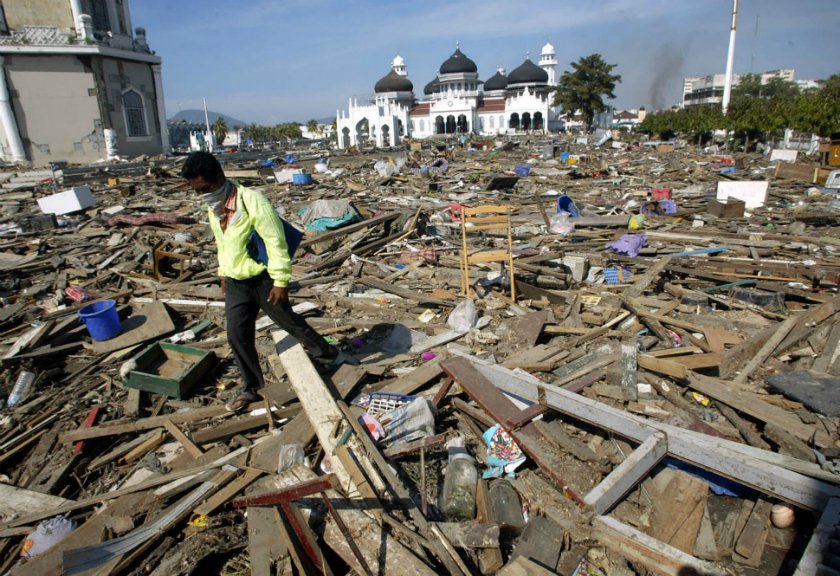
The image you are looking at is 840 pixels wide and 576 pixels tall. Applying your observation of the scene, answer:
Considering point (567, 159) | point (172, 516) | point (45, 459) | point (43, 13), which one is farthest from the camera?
point (43, 13)

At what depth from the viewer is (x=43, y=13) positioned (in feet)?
92.6

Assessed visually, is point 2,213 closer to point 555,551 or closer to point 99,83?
point 555,551

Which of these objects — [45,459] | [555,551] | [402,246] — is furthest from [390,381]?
[402,246]

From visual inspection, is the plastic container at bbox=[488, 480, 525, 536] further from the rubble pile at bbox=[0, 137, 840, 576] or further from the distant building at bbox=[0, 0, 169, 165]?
the distant building at bbox=[0, 0, 169, 165]

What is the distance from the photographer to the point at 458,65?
69562 mm

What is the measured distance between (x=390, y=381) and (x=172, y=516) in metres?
2.00

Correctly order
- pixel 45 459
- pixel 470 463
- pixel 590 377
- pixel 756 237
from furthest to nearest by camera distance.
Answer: pixel 756 237
pixel 590 377
pixel 45 459
pixel 470 463

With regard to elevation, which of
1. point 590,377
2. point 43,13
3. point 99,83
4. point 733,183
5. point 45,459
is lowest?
point 45,459

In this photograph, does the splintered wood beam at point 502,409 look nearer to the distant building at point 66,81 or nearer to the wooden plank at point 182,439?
the wooden plank at point 182,439

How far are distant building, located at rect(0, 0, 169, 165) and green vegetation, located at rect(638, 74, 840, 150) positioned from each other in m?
38.8

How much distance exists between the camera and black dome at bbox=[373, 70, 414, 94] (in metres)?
69.6

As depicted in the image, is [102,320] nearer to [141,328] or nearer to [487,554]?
[141,328]

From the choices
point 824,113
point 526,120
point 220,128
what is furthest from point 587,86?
point 220,128

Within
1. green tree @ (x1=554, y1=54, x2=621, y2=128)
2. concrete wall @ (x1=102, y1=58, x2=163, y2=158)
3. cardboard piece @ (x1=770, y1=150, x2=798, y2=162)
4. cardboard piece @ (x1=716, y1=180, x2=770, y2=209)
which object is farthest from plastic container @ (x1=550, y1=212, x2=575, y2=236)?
green tree @ (x1=554, y1=54, x2=621, y2=128)
